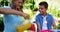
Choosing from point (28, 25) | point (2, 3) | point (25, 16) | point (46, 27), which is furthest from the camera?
point (2, 3)

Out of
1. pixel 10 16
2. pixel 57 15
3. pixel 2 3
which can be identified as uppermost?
pixel 10 16

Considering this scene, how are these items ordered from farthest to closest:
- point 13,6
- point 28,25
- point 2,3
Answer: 1. point 2,3
2. point 13,6
3. point 28,25

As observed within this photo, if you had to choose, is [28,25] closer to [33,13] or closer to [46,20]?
[46,20]

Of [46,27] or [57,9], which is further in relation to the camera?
[57,9]

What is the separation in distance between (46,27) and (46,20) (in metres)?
0.16

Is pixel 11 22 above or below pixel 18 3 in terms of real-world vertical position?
below

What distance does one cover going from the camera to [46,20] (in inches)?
133

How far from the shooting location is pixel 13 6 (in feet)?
5.26

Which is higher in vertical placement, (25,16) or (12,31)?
(25,16)

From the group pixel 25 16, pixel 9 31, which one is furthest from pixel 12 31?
pixel 25 16

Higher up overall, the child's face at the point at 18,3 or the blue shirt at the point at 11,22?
the child's face at the point at 18,3

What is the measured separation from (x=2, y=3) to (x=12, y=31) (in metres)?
3.26

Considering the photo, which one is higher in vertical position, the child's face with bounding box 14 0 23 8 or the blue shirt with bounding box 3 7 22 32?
the child's face with bounding box 14 0 23 8

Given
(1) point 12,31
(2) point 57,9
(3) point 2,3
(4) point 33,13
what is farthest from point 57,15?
(1) point 12,31
